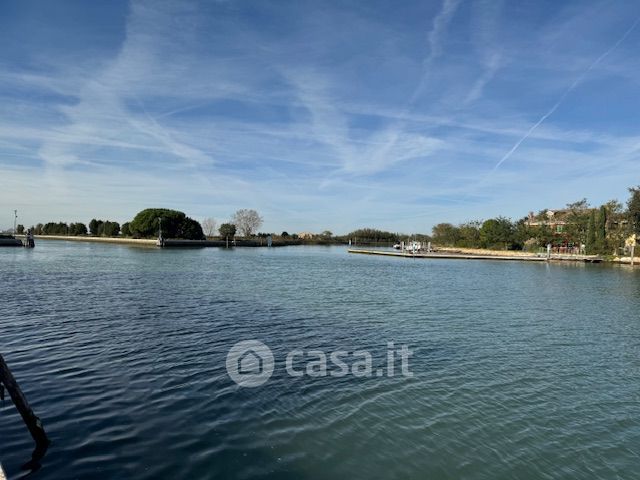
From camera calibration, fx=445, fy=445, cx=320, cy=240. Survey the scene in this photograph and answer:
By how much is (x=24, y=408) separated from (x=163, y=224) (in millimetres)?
109614

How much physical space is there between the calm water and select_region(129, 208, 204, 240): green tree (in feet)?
316

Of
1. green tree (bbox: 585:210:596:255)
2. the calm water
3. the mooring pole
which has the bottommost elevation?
the calm water

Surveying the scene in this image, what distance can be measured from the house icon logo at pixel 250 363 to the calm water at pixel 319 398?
278 millimetres

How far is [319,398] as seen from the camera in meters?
8.55

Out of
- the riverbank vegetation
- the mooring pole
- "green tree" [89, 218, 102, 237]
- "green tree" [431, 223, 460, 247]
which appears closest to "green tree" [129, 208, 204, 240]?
the riverbank vegetation

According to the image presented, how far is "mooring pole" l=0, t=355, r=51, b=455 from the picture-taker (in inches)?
230

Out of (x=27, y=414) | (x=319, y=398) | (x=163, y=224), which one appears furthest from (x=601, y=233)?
(x=163, y=224)

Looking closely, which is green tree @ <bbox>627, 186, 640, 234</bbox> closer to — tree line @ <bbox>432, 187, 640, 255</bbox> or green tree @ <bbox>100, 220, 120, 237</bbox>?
tree line @ <bbox>432, 187, 640, 255</bbox>

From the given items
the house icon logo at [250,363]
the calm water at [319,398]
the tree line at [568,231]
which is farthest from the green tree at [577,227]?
the house icon logo at [250,363]

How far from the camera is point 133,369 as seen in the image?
981 cm

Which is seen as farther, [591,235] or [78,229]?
[78,229]

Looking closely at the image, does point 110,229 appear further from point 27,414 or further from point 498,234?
point 27,414

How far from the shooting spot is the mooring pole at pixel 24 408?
585cm

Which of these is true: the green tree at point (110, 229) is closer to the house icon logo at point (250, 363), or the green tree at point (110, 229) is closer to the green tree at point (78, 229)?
the green tree at point (78, 229)
